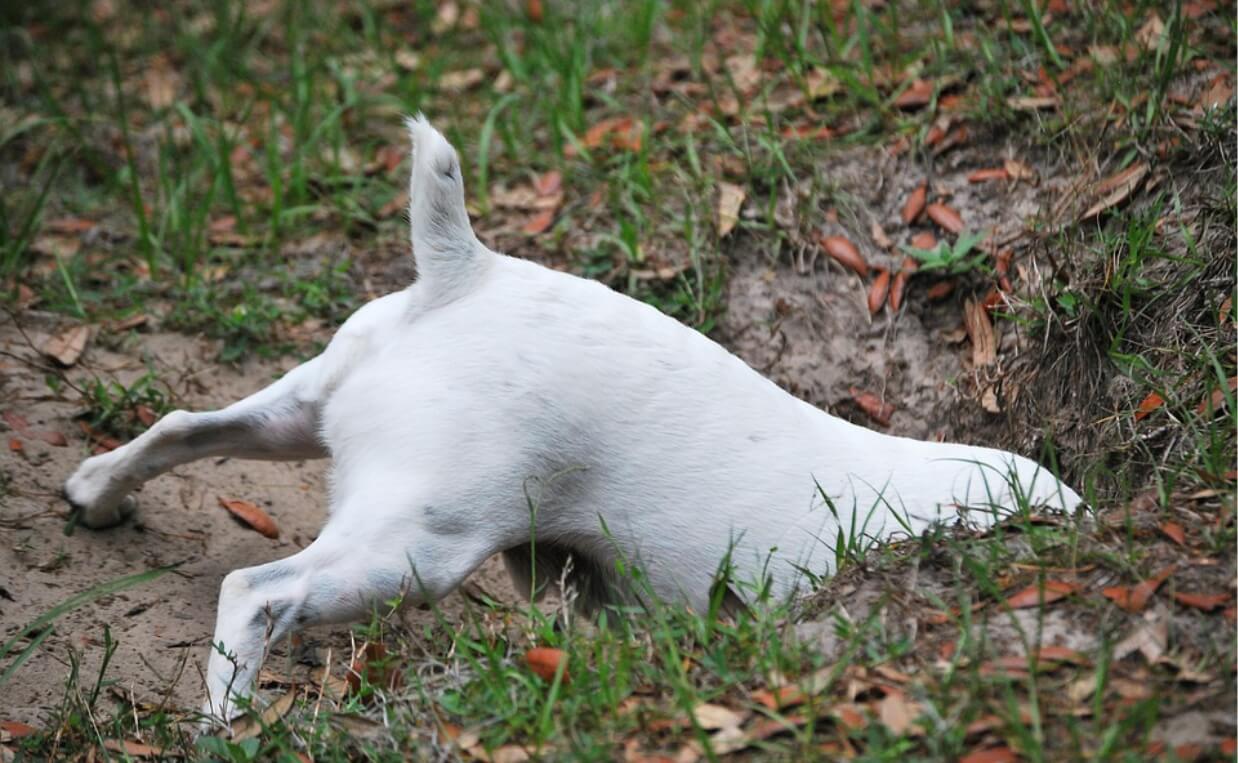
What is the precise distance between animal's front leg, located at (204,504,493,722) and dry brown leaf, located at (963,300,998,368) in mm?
2122

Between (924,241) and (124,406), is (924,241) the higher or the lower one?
the higher one

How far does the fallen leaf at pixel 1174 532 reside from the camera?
Answer: 2772mm

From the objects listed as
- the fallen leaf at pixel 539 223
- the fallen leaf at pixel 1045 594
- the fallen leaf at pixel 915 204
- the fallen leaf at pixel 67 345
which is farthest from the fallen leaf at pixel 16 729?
the fallen leaf at pixel 915 204

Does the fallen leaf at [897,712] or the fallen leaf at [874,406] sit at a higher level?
the fallen leaf at [874,406]

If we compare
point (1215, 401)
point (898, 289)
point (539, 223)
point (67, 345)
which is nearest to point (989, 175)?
point (898, 289)

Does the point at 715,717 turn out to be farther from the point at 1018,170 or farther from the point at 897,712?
the point at 1018,170

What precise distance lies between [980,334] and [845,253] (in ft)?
2.06

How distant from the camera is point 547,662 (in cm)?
274

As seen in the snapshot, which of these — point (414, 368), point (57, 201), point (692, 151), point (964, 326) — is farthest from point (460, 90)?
point (414, 368)

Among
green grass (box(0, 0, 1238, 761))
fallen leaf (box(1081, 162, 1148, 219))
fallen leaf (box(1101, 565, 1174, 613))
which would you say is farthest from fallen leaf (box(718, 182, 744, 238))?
fallen leaf (box(1101, 565, 1174, 613))

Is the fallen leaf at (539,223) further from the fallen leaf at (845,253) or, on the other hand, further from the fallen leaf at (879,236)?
the fallen leaf at (879,236)

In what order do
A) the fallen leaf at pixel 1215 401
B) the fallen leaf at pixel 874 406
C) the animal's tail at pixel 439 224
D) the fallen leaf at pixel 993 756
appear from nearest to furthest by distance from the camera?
the fallen leaf at pixel 993 756
the animal's tail at pixel 439 224
the fallen leaf at pixel 1215 401
the fallen leaf at pixel 874 406

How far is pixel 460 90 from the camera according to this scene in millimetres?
6160

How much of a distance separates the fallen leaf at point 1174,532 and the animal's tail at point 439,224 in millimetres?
1766
